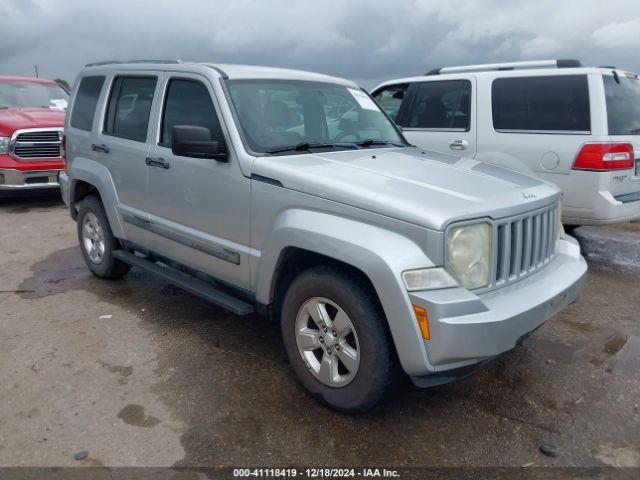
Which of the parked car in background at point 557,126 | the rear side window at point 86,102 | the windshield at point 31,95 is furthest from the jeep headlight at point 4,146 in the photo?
the parked car in background at point 557,126

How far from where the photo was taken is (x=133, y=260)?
4.64 meters

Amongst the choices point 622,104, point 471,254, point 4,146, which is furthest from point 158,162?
point 4,146

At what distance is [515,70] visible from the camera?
6.16 metres

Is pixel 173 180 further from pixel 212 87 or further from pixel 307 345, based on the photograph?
pixel 307 345

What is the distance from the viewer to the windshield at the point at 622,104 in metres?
5.47

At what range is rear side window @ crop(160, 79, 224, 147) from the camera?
3789 millimetres

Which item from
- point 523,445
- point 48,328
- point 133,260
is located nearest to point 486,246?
point 523,445

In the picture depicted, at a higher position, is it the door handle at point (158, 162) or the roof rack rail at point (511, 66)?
the roof rack rail at point (511, 66)

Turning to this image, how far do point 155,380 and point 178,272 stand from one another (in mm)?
987

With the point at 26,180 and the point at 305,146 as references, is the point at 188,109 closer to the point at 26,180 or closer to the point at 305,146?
the point at 305,146

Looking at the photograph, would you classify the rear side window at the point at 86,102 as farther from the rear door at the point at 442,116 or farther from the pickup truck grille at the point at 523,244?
the pickup truck grille at the point at 523,244

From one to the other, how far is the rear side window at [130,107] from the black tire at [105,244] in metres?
0.74

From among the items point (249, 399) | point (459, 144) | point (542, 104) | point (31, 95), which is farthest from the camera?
point (31, 95)

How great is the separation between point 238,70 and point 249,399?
2.26 metres
